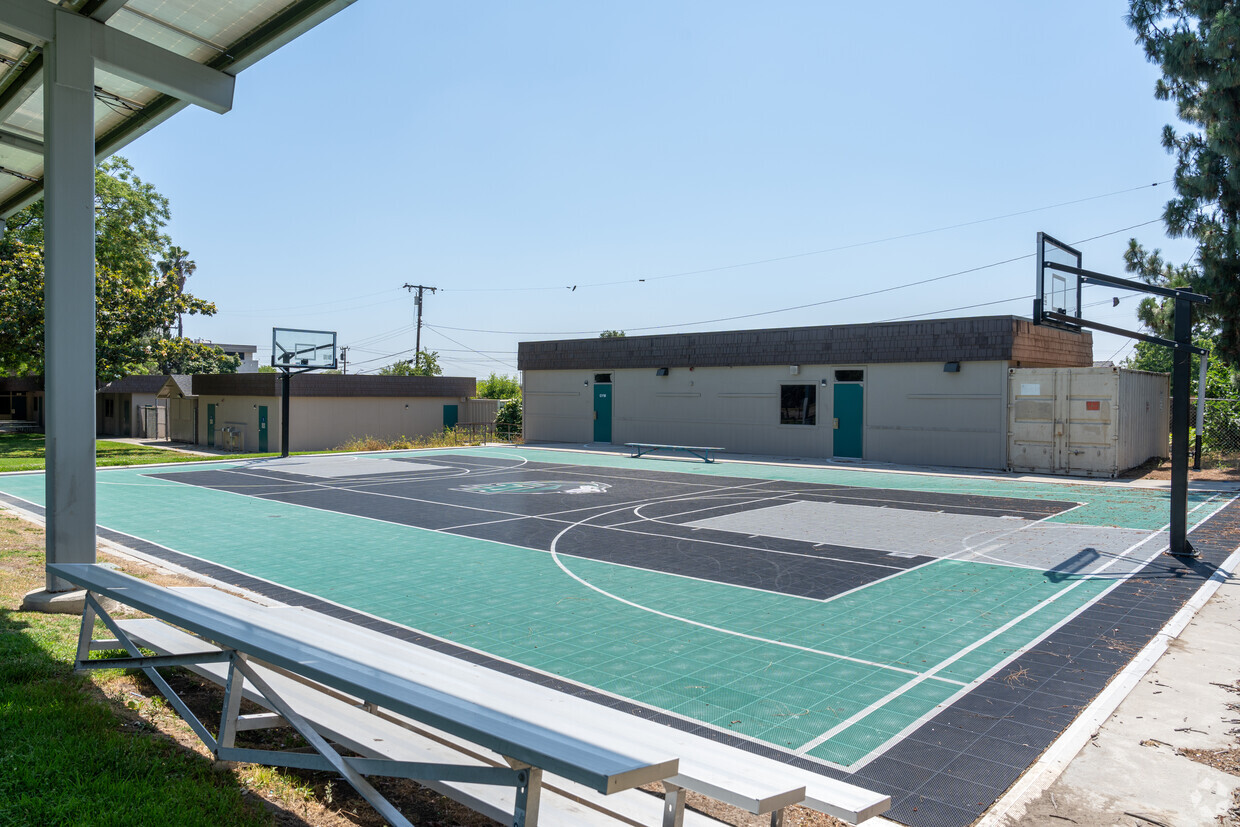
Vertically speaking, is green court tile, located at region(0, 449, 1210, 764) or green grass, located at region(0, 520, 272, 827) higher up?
green grass, located at region(0, 520, 272, 827)

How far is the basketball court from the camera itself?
18.0 ft

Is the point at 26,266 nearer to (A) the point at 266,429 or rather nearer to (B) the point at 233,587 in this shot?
(A) the point at 266,429

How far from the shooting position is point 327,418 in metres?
36.2

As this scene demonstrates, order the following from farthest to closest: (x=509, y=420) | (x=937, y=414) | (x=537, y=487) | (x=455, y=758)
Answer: (x=509, y=420) < (x=937, y=414) < (x=537, y=487) < (x=455, y=758)

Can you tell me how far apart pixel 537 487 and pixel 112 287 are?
2248 cm

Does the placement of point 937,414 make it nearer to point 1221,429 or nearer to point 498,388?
point 1221,429

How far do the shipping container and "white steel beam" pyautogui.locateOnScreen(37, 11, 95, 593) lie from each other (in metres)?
21.5

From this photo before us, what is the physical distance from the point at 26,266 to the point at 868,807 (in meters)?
35.8

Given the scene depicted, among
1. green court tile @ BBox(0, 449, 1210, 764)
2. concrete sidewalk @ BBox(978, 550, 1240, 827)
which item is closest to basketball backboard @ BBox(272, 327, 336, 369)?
green court tile @ BBox(0, 449, 1210, 764)

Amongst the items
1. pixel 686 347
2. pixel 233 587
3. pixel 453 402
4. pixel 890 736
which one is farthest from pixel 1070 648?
pixel 453 402

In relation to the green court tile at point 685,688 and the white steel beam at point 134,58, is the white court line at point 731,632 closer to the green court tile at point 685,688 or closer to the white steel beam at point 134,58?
the green court tile at point 685,688

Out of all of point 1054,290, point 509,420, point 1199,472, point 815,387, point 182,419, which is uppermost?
point 1054,290

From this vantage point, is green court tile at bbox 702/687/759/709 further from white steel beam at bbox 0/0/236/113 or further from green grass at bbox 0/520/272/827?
white steel beam at bbox 0/0/236/113

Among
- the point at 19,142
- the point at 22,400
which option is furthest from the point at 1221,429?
the point at 22,400
